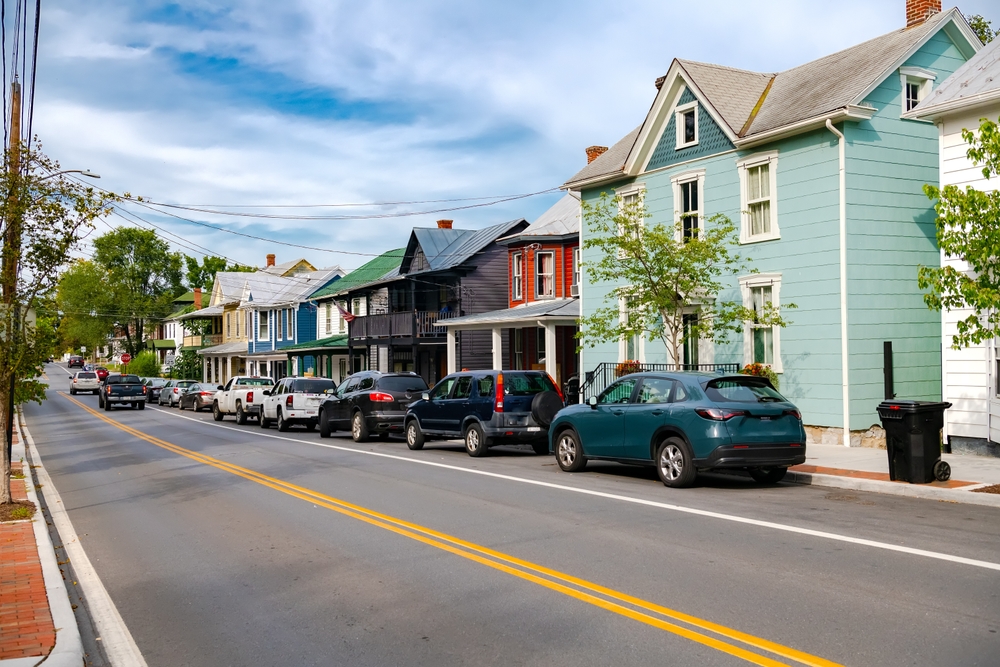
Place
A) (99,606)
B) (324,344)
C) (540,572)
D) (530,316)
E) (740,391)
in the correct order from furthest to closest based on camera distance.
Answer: (324,344)
(530,316)
(740,391)
(540,572)
(99,606)

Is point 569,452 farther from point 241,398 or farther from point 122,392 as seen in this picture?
point 122,392

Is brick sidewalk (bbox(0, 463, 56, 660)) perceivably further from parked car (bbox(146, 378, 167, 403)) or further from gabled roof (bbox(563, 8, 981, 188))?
parked car (bbox(146, 378, 167, 403))

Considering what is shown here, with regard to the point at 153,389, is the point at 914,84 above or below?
above

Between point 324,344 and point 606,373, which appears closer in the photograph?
point 606,373

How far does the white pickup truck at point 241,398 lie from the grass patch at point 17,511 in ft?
64.9

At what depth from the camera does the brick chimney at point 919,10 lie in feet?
70.4

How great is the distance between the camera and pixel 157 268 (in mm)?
99938

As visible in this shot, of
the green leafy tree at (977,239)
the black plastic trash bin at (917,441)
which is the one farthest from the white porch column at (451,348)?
the green leafy tree at (977,239)

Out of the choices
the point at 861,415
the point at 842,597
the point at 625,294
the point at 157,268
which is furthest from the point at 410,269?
the point at 157,268

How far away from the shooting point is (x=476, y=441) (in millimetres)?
18984

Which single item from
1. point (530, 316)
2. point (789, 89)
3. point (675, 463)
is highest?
point (789, 89)

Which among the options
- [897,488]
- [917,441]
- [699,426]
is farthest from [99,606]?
[917,441]

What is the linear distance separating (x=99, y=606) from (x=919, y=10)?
21.8 meters

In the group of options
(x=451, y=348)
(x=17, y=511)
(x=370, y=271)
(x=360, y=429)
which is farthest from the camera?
(x=370, y=271)
